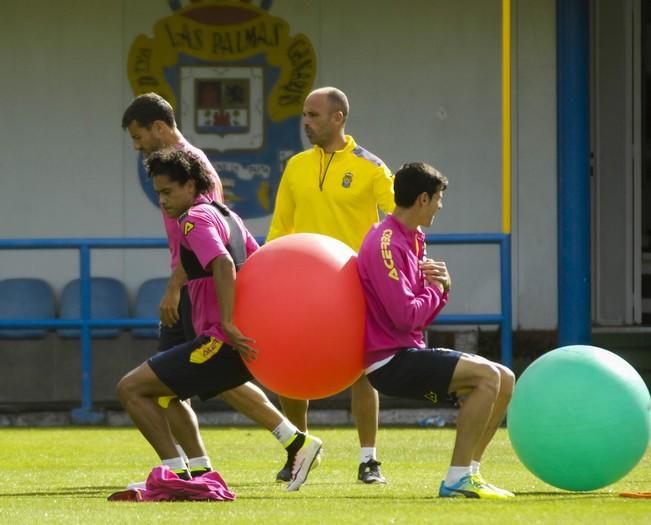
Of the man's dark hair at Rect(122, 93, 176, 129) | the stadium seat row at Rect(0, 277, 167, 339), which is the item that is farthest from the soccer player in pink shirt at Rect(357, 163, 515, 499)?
the stadium seat row at Rect(0, 277, 167, 339)

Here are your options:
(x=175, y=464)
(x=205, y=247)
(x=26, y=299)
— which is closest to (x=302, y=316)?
(x=205, y=247)

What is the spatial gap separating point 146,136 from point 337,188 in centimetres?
111

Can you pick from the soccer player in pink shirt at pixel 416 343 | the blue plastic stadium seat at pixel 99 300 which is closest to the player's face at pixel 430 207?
the soccer player in pink shirt at pixel 416 343

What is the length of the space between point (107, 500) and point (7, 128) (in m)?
8.04

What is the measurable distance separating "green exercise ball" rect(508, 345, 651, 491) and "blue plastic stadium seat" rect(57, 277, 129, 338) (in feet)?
23.2

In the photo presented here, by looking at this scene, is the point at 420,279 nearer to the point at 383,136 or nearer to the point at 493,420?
the point at 493,420

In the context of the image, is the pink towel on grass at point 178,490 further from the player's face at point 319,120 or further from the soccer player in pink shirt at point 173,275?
the player's face at point 319,120

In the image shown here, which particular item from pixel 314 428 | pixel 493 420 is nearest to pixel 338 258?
pixel 493 420

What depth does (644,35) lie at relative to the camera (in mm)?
16688

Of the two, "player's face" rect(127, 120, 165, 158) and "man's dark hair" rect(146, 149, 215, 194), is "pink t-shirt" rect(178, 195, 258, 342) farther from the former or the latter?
"player's face" rect(127, 120, 165, 158)

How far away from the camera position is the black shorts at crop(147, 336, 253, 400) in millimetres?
8109

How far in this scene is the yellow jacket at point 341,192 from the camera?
950 centimetres

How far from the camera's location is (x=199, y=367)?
811 cm

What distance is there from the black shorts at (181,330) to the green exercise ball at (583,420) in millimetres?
1608
